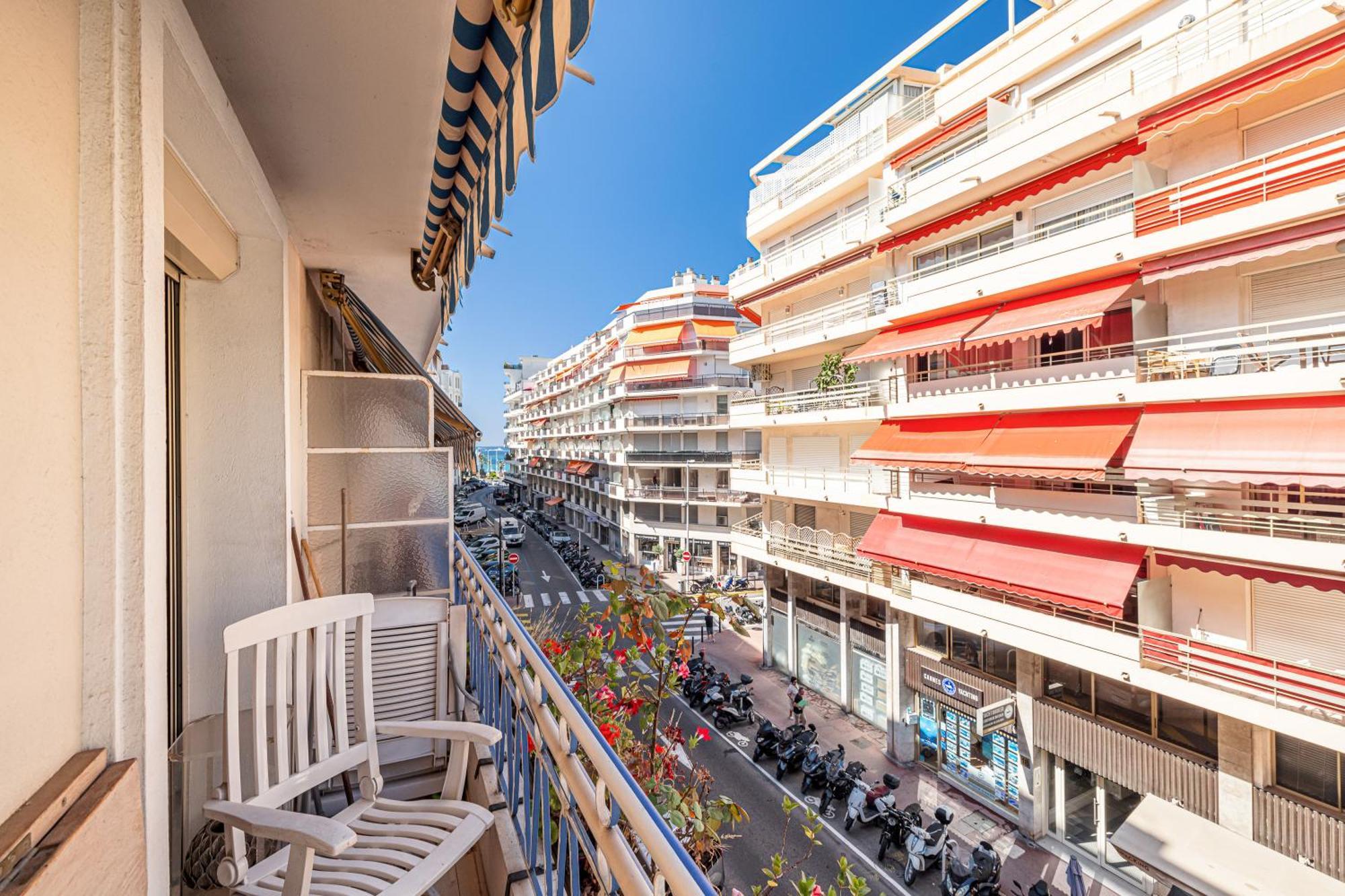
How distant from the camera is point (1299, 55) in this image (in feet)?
19.2

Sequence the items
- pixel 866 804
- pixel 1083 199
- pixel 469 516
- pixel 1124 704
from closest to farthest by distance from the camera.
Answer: pixel 1124 704 < pixel 1083 199 < pixel 866 804 < pixel 469 516

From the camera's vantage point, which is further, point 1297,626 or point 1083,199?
point 1083,199

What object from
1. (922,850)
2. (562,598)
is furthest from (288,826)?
(562,598)

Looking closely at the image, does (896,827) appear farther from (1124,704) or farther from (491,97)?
(491,97)

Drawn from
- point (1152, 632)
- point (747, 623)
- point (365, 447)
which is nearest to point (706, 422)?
point (747, 623)

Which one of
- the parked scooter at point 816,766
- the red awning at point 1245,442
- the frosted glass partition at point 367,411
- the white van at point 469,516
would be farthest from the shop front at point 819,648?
the white van at point 469,516

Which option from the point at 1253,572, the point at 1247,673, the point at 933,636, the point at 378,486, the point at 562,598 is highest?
the point at 378,486

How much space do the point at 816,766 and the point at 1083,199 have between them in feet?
31.0

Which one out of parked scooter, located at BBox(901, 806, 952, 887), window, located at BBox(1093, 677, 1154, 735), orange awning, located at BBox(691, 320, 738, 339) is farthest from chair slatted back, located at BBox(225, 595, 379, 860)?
orange awning, located at BBox(691, 320, 738, 339)

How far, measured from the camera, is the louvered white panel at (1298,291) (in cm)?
602

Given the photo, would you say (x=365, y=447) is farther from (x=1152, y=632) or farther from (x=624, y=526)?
(x=624, y=526)

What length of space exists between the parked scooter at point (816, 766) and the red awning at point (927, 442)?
16.1 feet

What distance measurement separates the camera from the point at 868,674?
11844 millimetres

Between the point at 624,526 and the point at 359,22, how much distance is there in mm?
26900
